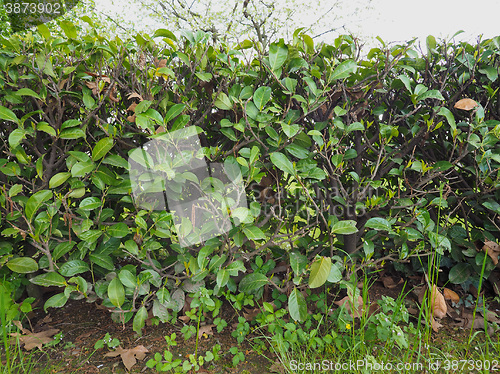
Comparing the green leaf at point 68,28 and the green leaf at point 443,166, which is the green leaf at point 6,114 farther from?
the green leaf at point 443,166

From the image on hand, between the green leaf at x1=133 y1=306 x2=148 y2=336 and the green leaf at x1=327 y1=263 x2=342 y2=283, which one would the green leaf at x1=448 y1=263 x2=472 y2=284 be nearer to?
the green leaf at x1=327 y1=263 x2=342 y2=283

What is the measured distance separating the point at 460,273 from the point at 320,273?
1.16 meters

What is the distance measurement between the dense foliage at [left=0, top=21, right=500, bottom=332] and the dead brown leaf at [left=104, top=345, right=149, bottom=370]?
0.57 feet

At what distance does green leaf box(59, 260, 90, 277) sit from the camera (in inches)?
69.9

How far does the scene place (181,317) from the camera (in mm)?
2000

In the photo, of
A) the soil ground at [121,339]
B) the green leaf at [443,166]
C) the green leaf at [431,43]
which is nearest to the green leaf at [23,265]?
the soil ground at [121,339]

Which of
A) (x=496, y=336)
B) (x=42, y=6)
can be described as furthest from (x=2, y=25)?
(x=496, y=336)

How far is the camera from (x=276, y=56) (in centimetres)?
172

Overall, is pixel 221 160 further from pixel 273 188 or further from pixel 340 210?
pixel 340 210

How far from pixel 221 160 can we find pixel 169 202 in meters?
0.38

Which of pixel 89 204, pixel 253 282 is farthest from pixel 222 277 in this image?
pixel 89 204

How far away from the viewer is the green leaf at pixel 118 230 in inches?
67.9

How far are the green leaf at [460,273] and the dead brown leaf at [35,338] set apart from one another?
2.55m

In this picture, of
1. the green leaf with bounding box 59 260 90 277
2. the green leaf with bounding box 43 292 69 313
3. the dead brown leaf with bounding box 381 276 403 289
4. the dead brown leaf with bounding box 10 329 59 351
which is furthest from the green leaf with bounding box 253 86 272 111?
the dead brown leaf with bounding box 10 329 59 351
